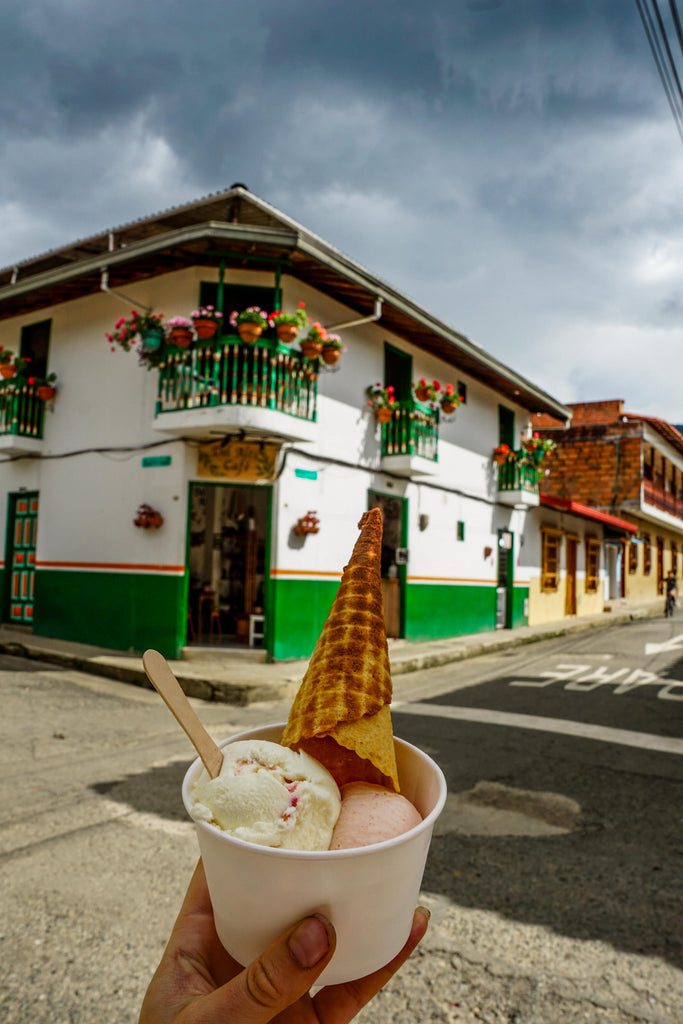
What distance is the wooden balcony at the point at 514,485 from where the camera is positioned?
57.4ft

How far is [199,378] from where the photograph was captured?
10219 millimetres

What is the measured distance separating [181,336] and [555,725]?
7.57 metres

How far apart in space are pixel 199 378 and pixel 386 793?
31.7ft

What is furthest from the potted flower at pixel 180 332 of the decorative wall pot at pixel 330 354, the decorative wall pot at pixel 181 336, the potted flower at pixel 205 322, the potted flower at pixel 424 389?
Result: the potted flower at pixel 424 389

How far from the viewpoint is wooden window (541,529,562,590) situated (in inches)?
793

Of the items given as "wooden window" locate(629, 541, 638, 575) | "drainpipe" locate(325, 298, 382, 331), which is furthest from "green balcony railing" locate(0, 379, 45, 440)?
"wooden window" locate(629, 541, 638, 575)

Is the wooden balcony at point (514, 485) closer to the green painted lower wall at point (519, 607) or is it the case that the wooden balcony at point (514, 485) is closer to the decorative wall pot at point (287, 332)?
the green painted lower wall at point (519, 607)

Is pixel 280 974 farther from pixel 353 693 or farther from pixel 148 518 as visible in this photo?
pixel 148 518

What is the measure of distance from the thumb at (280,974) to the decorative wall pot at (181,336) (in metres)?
10.0

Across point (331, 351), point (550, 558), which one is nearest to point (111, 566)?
point (331, 351)

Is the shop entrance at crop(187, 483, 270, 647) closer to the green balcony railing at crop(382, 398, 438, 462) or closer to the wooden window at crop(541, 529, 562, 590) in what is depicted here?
the green balcony railing at crop(382, 398, 438, 462)

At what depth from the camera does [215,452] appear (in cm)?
1094

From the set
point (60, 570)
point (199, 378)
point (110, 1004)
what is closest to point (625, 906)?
point (110, 1004)

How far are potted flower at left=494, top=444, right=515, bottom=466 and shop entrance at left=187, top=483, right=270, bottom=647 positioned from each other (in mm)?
7052
